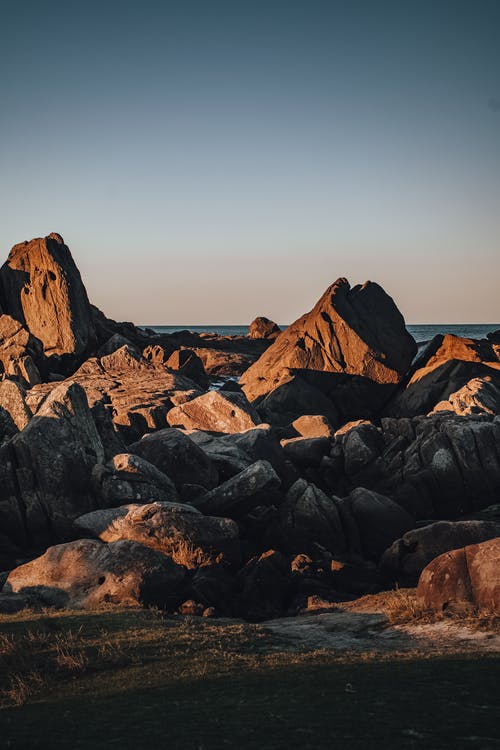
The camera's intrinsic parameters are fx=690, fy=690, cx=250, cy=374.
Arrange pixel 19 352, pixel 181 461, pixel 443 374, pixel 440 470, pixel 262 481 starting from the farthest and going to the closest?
1. pixel 19 352
2. pixel 443 374
3. pixel 440 470
4. pixel 181 461
5. pixel 262 481

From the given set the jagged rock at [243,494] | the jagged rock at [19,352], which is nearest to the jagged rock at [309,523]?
the jagged rock at [243,494]

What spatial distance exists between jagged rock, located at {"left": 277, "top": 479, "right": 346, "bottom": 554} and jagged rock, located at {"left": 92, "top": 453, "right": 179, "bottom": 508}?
4.53m

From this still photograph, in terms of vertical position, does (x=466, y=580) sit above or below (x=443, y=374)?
below

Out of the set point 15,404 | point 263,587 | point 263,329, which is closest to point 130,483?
point 263,587

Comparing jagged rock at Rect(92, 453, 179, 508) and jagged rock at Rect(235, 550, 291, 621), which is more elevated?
jagged rock at Rect(92, 453, 179, 508)

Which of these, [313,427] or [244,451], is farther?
[313,427]

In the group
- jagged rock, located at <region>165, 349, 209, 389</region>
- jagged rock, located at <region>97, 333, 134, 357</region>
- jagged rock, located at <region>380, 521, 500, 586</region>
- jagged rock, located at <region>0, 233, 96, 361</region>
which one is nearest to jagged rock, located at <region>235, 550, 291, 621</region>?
jagged rock, located at <region>380, 521, 500, 586</region>

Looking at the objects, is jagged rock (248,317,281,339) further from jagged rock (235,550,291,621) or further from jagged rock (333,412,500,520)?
jagged rock (235,550,291,621)

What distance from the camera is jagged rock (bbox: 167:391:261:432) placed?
38.8 metres

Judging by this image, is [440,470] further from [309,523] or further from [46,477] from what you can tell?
[46,477]

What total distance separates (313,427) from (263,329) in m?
69.1

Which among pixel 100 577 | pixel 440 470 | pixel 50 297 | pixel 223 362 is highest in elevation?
pixel 50 297

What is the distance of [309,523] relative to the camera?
26.6m

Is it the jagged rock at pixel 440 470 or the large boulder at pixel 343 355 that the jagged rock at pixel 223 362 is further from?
the jagged rock at pixel 440 470
